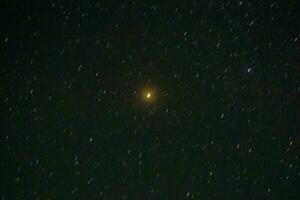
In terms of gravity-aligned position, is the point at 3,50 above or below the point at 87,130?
above

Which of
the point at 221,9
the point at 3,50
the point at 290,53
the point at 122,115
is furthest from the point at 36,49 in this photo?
the point at 290,53

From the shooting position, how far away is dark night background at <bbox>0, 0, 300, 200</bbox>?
1.90 ft

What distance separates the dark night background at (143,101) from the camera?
578mm

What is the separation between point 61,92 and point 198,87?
20cm

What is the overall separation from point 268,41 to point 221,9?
88 millimetres

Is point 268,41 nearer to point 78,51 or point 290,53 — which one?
point 290,53

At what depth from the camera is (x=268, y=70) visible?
0.63 meters

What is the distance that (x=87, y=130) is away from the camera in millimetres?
591

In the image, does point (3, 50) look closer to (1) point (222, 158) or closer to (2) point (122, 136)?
(2) point (122, 136)

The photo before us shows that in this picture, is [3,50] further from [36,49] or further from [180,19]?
[180,19]

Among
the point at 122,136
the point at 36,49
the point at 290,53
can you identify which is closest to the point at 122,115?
the point at 122,136

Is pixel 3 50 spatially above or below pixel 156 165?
above

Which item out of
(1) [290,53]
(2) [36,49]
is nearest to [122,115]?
(2) [36,49]

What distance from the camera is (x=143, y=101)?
23.6 inches
